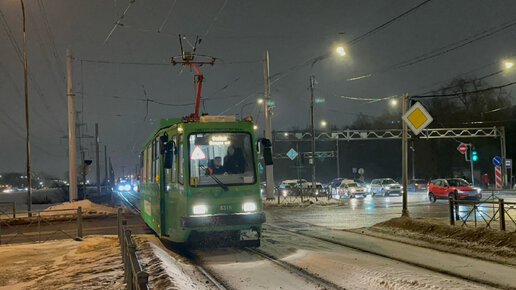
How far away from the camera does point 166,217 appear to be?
13680 mm

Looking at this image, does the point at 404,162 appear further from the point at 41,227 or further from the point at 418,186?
the point at 418,186

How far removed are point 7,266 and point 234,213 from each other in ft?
18.2

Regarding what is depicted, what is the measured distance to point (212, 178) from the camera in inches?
485

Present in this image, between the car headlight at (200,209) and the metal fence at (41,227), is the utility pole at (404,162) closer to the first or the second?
the car headlight at (200,209)

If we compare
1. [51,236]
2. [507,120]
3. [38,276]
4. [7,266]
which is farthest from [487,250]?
[507,120]

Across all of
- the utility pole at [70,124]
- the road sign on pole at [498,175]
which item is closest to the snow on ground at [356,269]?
the utility pole at [70,124]

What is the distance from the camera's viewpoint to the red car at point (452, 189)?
30.6 meters

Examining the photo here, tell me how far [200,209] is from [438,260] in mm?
5528

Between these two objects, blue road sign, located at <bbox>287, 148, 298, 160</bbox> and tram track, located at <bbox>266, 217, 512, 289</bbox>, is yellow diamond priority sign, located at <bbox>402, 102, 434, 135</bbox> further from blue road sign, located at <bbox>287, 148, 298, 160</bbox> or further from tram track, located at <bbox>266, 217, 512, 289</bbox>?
blue road sign, located at <bbox>287, 148, 298, 160</bbox>

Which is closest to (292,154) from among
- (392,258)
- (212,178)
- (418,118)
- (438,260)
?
(418,118)

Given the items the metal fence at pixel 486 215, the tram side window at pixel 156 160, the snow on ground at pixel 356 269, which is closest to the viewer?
the snow on ground at pixel 356 269

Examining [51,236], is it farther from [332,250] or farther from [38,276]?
[332,250]

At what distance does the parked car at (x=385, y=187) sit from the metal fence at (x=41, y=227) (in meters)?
28.7

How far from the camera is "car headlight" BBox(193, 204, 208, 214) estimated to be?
1193 centimetres
